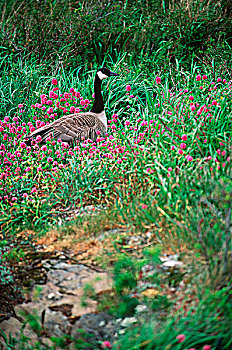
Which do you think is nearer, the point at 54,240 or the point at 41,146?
the point at 54,240

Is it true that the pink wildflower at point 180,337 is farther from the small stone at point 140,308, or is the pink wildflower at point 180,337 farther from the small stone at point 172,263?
the small stone at point 172,263

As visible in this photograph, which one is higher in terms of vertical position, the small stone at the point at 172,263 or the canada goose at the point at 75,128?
the canada goose at the point at 75,128


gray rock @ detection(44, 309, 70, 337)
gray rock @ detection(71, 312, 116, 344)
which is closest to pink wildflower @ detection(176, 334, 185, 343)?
gray rock @ detection(71, 312, 116, 344)

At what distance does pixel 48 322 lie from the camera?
3.13 m

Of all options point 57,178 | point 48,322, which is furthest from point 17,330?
point 57,178

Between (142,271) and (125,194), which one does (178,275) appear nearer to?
(142,271)

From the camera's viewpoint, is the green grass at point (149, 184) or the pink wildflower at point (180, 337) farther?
the green grass at point (149, 184)

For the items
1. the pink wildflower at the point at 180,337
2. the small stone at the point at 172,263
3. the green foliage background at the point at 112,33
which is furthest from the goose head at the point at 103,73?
the pink wildflower at the point at 180,337

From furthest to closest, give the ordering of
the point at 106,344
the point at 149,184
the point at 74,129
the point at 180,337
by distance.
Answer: the point at 74,129
the point at 149,184
the point at 106,344
the point at 180,337

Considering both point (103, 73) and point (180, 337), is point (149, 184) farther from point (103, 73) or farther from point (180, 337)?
point (103, 73)

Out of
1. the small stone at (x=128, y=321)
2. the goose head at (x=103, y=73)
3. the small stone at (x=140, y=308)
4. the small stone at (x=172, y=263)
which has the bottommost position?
the small stone at (x=128, y=321)

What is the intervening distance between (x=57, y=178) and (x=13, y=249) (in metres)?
1.09

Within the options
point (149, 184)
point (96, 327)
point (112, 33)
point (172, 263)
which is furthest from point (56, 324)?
point (112, 33)

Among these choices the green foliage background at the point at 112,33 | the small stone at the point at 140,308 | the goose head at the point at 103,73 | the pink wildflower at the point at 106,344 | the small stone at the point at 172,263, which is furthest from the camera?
the green foliage background at the point at 112,33
